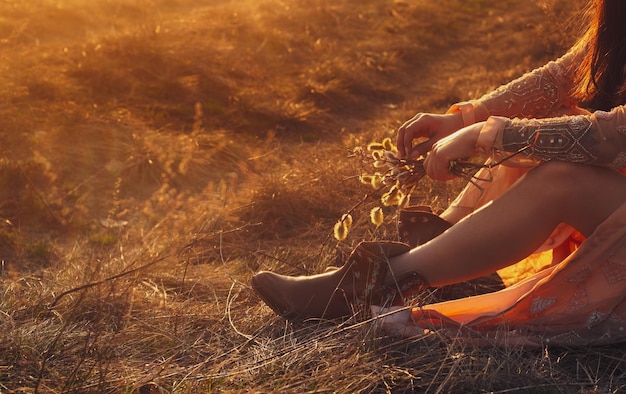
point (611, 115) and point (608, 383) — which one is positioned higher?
point (611, 115)

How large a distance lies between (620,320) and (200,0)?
24.3 feet

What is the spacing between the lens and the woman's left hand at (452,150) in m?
2.10

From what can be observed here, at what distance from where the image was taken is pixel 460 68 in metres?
7.08

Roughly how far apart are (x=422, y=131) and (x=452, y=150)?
38 centimetres

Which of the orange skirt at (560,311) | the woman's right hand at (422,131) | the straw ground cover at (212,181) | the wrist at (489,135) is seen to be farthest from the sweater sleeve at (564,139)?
the straw ground cover at (212,181)

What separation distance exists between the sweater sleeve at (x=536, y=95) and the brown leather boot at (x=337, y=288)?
67 cm

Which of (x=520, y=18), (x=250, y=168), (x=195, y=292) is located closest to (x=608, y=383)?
(x=195, y=292)

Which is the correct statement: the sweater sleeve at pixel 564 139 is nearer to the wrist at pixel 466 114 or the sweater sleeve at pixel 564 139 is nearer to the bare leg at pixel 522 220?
the bare leg at pixel 522 220

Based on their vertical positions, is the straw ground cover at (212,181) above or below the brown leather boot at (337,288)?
below

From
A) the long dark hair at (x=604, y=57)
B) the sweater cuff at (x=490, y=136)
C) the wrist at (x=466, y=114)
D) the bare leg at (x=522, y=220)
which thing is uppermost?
the long dark hair at (x=604, y=57)

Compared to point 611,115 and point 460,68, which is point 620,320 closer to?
point 611,115

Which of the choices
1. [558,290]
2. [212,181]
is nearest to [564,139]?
[558,290]

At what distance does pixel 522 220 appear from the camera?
2037 millimetres

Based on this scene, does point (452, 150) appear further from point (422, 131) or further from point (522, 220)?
point (422, 131)
